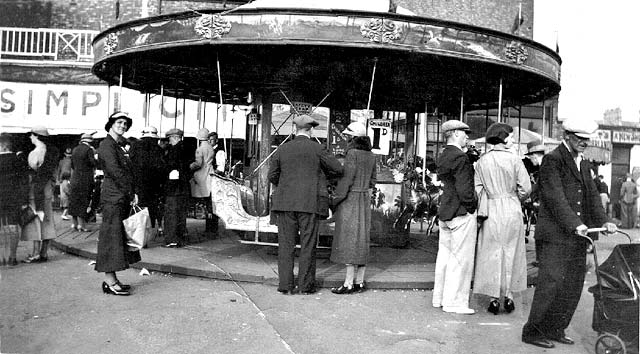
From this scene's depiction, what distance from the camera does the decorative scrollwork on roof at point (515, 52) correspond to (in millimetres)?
8391

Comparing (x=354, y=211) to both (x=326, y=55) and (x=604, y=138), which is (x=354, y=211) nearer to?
(x=326, y=55)

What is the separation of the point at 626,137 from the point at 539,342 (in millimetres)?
25272

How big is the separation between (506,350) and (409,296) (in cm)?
219

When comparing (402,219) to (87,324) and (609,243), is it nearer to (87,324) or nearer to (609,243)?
(87,324)

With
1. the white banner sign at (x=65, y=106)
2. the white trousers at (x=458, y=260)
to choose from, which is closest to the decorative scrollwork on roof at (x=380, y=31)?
the white trousers at (x=458, y=260)

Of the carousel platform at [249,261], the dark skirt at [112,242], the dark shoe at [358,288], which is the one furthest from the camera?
the carousel platform at [249,261]

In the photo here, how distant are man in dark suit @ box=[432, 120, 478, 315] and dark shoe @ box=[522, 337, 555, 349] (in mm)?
1108

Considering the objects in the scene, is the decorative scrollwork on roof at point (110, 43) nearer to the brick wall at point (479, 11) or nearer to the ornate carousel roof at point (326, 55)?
the ornate carousel roof at point (326, 55)

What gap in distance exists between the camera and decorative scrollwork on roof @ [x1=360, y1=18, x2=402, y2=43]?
25.0 ft

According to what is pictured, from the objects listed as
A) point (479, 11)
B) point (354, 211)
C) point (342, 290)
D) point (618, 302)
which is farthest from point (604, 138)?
point (618, 302)

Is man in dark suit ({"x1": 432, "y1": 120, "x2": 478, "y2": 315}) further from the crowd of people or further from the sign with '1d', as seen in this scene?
the sign with '1d'

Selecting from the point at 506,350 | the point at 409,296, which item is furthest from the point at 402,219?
the point at 506,350

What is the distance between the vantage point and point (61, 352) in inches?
185

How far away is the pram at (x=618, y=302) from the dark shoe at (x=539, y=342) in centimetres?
47
